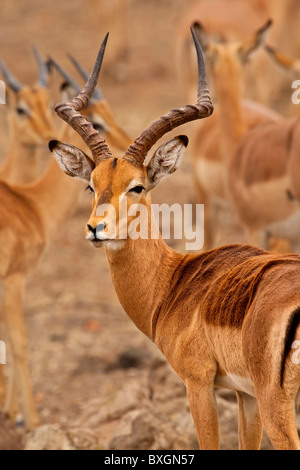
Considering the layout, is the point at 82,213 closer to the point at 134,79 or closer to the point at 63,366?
the point at 63,366

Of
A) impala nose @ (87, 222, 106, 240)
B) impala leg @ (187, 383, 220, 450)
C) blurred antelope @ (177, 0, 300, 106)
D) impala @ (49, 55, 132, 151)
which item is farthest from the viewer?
blurred antelope @ (177, 0, 300, 106)

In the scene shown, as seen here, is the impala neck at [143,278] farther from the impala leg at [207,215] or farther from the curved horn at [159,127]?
the impala leg at [207,215]

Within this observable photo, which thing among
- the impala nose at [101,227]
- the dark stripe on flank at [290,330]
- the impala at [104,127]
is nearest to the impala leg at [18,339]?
the impala at [104,127]

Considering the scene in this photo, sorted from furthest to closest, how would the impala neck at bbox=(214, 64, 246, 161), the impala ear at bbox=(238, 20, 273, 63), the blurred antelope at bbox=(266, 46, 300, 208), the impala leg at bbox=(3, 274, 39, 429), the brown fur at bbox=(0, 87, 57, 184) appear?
the impala ear at bbox=(238, 20, 273, 63), the impala neck at bbox=(214, 64, 246, 161), the brown fur at bbox=(0, 87, 57, 184), the blurred antelope at bbox=(266, 46, 300, 208), the impala leg at bbox=(3, 274, 39, 429)

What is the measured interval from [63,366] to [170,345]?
3079mm

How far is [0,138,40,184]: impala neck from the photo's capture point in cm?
755

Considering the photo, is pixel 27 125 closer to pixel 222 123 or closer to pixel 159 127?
pixel 222 123

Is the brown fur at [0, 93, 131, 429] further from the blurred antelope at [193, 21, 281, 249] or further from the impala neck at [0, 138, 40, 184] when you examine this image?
the blurred antelope at [193, 21, 281, 249]

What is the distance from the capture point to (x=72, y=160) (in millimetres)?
4523

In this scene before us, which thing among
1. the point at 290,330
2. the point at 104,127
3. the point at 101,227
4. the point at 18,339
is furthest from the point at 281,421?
the point at 104,127

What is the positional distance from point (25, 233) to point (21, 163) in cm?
136

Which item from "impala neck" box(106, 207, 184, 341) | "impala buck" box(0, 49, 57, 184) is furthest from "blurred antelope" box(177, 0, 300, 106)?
"impala neck" box(106, 207, 184, 341)

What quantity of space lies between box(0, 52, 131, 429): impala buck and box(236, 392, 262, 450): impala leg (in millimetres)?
2093

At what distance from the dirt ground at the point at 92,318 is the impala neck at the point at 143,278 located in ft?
3.42
